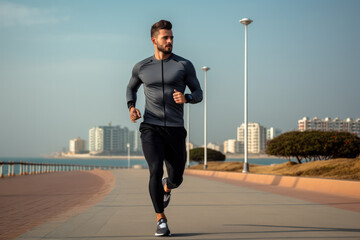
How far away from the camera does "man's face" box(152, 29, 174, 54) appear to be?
5.10m

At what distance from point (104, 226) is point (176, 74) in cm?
206

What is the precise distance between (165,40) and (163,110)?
76 centimetres

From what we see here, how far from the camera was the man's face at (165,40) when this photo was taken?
5.10 meters

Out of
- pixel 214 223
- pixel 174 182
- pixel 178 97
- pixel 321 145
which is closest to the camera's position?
pixel 178 97

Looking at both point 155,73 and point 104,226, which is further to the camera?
point 104,226

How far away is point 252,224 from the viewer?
5.88 metres

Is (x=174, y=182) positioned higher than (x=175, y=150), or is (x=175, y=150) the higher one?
(x=175, y=150)

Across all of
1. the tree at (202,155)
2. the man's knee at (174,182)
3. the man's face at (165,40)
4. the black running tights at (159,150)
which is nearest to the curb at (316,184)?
the man's knee at (174,182)

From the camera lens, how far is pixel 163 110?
5.04m

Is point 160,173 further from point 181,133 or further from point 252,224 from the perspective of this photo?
point 252,224

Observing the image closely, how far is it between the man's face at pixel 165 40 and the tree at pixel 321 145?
22549 mm

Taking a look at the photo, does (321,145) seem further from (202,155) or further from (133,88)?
(202,155)

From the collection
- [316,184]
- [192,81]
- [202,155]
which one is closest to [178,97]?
[192,81]

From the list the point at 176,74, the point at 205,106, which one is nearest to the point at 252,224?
the point at 176,74
